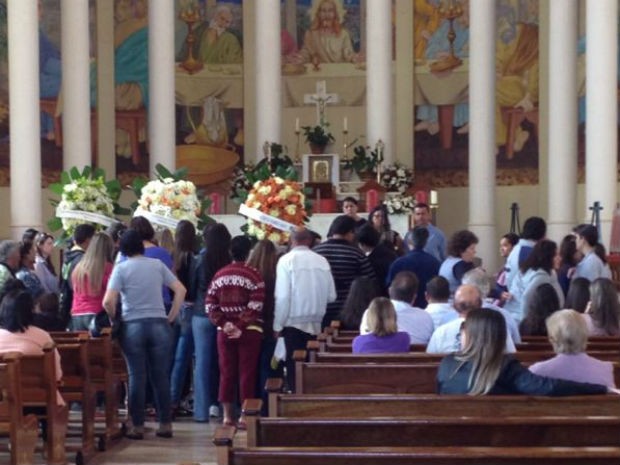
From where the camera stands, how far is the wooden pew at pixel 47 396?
9.19 meters

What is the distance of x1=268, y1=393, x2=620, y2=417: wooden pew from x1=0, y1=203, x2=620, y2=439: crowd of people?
71.0 inches

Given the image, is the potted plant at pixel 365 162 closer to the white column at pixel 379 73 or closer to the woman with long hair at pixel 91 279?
the white column at pixel 379 73

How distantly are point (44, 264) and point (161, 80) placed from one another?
31.4 feet

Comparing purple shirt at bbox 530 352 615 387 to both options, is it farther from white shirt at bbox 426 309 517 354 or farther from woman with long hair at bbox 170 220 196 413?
woman with long hair at bbox 170 220 196 413

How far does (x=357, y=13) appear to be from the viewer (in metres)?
27.1

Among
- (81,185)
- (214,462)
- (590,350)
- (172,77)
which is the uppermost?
(172,77)

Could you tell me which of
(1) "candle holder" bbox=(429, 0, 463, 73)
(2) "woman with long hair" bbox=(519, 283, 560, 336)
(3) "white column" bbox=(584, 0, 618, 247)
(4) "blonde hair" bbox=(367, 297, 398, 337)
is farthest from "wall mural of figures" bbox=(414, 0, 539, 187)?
(4) "blonde hair" bbox=(367, 297, 398, 337)

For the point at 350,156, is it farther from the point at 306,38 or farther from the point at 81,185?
the point at 81,185

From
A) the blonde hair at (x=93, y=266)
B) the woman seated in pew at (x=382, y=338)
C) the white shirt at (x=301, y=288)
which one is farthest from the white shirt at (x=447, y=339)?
the blonde hair at (x=93, y=266)

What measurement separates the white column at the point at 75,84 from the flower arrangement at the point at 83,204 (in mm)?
6958

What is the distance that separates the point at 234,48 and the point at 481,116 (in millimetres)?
5944

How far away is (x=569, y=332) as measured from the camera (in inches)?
289

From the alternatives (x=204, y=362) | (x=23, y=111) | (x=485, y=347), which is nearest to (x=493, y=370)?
(x=485, y=347)

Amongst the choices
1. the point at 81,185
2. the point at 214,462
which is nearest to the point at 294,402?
the point at 214,462
